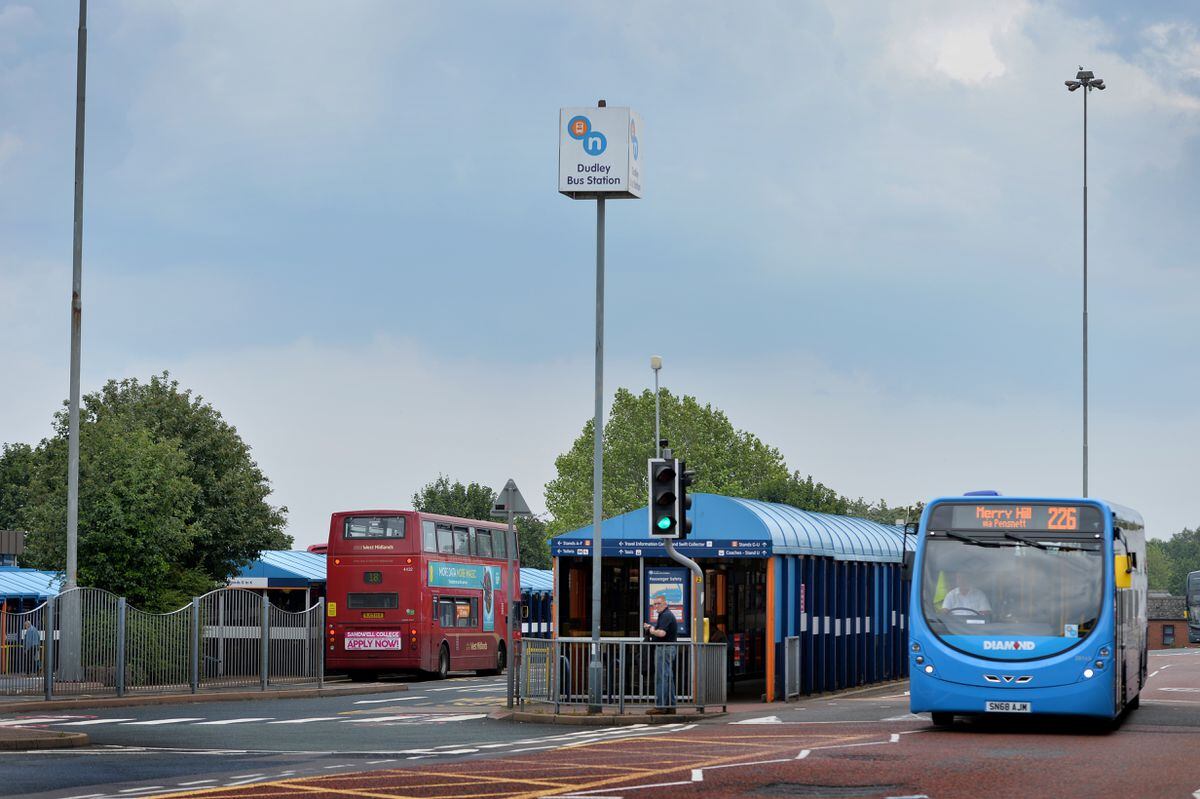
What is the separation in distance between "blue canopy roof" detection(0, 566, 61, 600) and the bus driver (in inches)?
1345

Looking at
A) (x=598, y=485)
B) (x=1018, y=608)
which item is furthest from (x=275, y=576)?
(x=1018, y=608)

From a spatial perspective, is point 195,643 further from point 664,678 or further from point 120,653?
point 664,678

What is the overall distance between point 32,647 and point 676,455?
75.9 m

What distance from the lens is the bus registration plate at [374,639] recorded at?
42312 millimetres

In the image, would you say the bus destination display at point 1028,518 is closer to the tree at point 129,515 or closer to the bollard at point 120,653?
the bollard at point 120,653

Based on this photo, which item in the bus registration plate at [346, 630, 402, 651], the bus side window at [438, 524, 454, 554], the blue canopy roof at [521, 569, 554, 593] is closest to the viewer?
the bus registration plate at [346, 630, 402, 651]

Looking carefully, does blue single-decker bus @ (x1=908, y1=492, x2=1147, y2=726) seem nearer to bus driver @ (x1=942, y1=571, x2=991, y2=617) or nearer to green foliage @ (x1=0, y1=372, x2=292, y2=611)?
bus driver @ (x1=942, y1=571, x2=991, y2=617)

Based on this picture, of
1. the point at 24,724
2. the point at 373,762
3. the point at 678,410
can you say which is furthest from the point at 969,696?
the point at 678,410

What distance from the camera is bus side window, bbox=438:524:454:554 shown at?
43.8 metres

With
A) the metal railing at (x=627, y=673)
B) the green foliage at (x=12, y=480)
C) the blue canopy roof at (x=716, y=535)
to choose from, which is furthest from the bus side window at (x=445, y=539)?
the green foliage at (x=12, y=480)

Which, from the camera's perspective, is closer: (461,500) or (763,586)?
(763,586)

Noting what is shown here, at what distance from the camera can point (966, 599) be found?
2095 centimetres

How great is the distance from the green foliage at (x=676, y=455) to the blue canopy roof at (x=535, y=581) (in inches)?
1464

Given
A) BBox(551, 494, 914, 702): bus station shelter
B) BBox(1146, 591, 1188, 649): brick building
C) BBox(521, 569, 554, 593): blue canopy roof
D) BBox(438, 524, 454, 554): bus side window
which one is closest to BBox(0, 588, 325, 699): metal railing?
BBox(438, 524, 454, 554): bus side window
